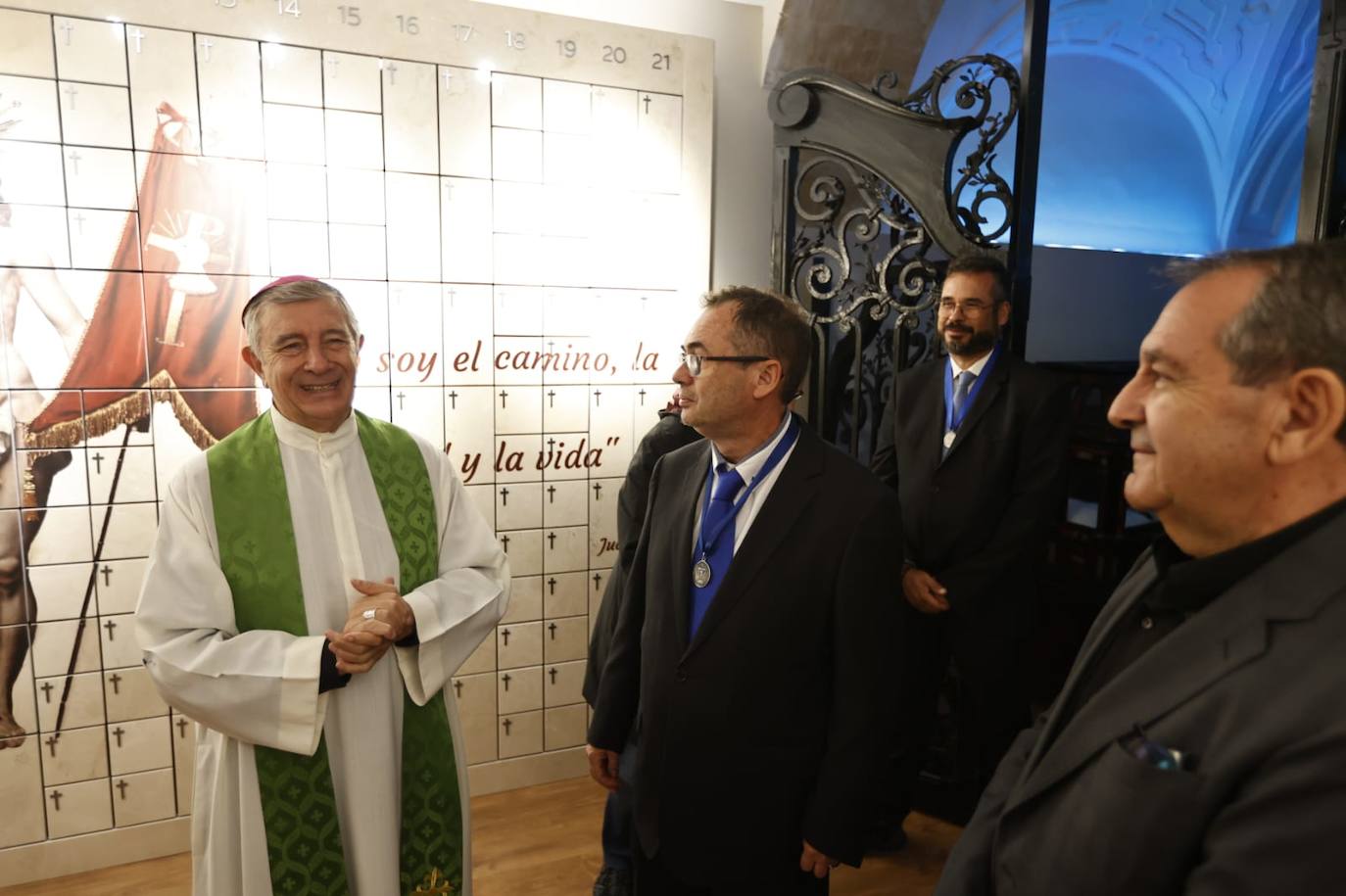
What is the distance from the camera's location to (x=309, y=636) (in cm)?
187

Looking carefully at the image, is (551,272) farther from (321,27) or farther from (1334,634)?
(1334,634)

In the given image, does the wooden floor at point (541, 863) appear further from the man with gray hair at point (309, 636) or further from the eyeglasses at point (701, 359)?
the eyeglasses at point (701, 359)

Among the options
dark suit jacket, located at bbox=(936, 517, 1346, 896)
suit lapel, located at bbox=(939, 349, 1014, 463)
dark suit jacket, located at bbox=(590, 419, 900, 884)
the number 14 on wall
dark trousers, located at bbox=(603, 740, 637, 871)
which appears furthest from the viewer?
the number 14 on wall

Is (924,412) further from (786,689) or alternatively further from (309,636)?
(309,636)

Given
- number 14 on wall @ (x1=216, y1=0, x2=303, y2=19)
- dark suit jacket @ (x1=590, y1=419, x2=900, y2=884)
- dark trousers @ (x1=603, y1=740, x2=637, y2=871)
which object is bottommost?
dark trousers @ (x1=603, y1=740, x2=637, y2=871)

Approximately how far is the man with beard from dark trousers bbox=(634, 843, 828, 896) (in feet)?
Result: 3.32

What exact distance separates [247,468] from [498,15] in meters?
2.04

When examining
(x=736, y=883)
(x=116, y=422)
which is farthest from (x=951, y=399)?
(x=116, y=422)

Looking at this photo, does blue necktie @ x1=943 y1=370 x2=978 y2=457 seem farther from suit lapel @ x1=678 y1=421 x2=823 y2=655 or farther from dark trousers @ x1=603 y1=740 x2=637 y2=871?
dark trousers @ x1=603 y1=740 x2=637 y2=871

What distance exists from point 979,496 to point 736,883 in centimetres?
146

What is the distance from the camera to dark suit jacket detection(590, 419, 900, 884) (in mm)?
1689

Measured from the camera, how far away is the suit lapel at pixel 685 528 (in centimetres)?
179

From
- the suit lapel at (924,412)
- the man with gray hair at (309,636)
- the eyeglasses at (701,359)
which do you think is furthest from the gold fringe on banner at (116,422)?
the suit lapel at (924,412)

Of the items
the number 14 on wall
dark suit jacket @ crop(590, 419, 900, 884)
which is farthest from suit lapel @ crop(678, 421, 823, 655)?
the number 14 on wall
